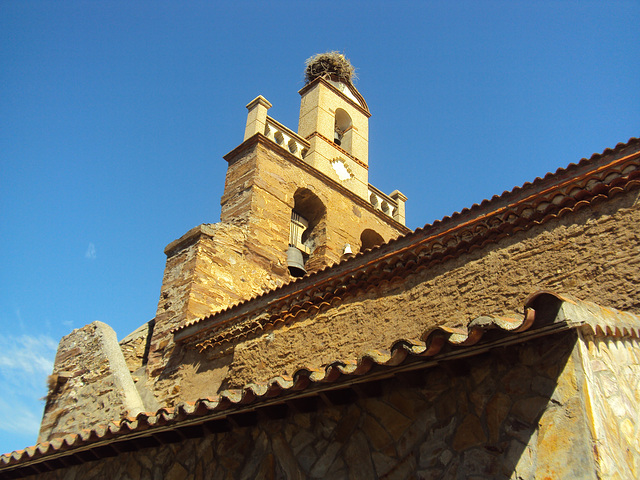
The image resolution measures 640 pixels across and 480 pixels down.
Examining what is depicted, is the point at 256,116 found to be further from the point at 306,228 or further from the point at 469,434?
the point at 469,434

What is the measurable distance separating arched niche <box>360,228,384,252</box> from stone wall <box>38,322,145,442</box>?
6.72 m

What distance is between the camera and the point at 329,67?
17766 mm

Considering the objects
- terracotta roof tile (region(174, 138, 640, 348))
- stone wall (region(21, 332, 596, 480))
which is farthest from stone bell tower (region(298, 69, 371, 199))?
stone wall (region(21, 332, 596, 480))

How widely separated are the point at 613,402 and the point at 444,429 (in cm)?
97

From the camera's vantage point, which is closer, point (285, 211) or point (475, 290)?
point (475, 290)

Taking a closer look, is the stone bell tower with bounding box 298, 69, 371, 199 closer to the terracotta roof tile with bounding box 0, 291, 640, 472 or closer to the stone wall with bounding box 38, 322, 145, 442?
the stone wall with bounding box 38, 322, 145, 442

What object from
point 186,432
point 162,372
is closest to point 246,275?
point 162,372

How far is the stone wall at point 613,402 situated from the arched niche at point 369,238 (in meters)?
11.1

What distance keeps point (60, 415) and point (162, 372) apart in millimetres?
1717

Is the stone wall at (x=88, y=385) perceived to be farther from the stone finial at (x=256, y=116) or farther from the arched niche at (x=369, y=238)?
the arched niche at (x=369, y=238)

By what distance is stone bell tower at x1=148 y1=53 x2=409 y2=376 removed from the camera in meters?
11.1

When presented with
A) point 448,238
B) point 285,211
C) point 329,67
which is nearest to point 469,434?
point 448,238

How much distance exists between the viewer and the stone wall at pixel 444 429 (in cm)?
316

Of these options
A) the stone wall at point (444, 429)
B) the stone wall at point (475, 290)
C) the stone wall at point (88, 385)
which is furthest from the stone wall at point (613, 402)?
the stone wall at point (88, 385)
